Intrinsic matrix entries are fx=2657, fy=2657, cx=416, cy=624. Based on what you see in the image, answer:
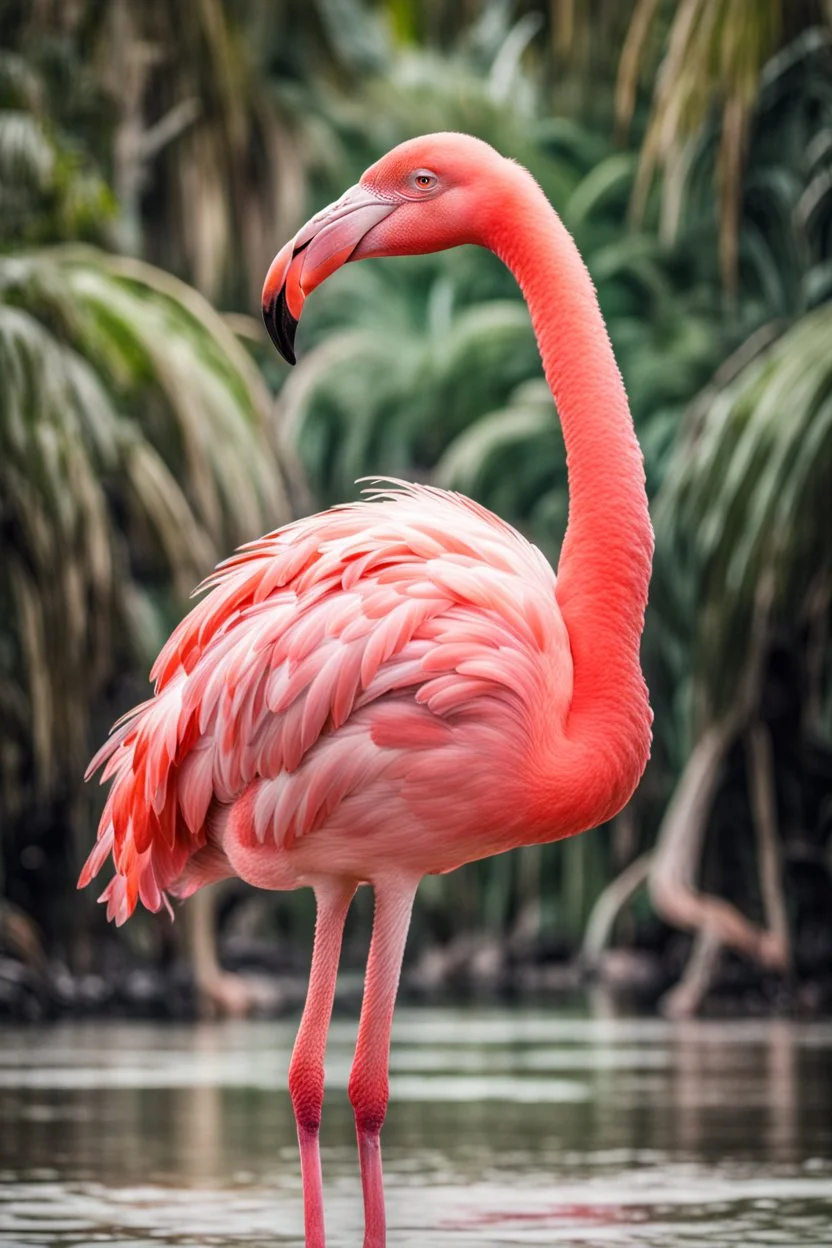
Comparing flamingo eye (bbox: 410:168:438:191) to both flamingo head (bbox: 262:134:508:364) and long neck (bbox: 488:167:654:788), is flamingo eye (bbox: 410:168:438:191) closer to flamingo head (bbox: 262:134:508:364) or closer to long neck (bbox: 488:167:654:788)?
flamingo head (bbox: 262:134:508:364)

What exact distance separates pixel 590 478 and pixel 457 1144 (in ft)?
12.9

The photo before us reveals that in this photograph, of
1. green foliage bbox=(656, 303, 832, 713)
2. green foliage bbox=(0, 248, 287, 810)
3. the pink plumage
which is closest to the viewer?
the pink plumage

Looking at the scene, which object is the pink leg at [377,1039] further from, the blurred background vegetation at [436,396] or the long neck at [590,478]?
the blurred background vegetation at [436,396]

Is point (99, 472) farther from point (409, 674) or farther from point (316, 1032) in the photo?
point (409, 674)

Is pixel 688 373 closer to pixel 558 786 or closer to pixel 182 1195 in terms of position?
pixel 182 1195

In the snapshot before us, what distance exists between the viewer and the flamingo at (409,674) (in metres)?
4.95

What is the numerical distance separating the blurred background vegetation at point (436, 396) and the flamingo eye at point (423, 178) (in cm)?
1062

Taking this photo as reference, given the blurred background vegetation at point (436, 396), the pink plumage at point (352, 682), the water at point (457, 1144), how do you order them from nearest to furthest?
1. the pink plumage at point (352, 682)
2. the water at point (457, 1144)
3. the blurred background vegetation at point (436, 396)

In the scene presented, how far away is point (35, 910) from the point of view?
18.6 metres

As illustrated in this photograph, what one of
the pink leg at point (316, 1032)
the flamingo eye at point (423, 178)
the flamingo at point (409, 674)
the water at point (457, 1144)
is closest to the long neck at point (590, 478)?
the flamingo at point (409, 674)

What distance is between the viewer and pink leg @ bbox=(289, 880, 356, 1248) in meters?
5.11

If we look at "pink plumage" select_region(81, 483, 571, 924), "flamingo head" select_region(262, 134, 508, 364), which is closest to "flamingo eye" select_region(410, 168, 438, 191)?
"flamingo head" select_region(262, 134, 508, 364)

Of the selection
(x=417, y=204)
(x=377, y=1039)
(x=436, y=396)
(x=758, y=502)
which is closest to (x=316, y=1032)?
(x=377, y=1039)

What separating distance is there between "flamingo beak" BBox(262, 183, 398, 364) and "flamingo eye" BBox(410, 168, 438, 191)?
65 millimetres
